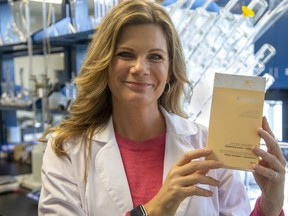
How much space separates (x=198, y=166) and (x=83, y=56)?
1147 millimetres

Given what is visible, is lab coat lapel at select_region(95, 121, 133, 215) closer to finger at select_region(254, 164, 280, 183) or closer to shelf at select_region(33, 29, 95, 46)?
finger at select_region(254, 164, 280, 183)

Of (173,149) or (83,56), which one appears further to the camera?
(83,56)

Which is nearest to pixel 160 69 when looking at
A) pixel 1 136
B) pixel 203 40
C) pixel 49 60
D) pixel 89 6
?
pixel 203 40

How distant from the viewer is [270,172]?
33.9 inches

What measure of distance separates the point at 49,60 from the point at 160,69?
1.87 m

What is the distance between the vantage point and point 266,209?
0.98 metres

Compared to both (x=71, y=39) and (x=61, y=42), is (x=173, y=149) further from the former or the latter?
(x=61, y=42)

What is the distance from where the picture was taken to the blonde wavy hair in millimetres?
1024

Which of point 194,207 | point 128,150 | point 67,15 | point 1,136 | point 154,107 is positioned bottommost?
point 1,136

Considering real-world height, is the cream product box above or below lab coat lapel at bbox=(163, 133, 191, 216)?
above

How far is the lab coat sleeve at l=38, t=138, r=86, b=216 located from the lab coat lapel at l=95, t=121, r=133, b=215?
9cm

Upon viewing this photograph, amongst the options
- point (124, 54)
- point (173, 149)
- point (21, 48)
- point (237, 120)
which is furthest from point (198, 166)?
point (21, 48)

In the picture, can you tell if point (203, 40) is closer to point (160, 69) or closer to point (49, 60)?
point (160, 69)

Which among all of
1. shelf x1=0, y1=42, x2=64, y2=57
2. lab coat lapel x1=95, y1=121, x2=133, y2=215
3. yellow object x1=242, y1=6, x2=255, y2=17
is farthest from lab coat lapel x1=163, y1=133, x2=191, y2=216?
shelf x1=0, y1=42, x2=64, y2=57
